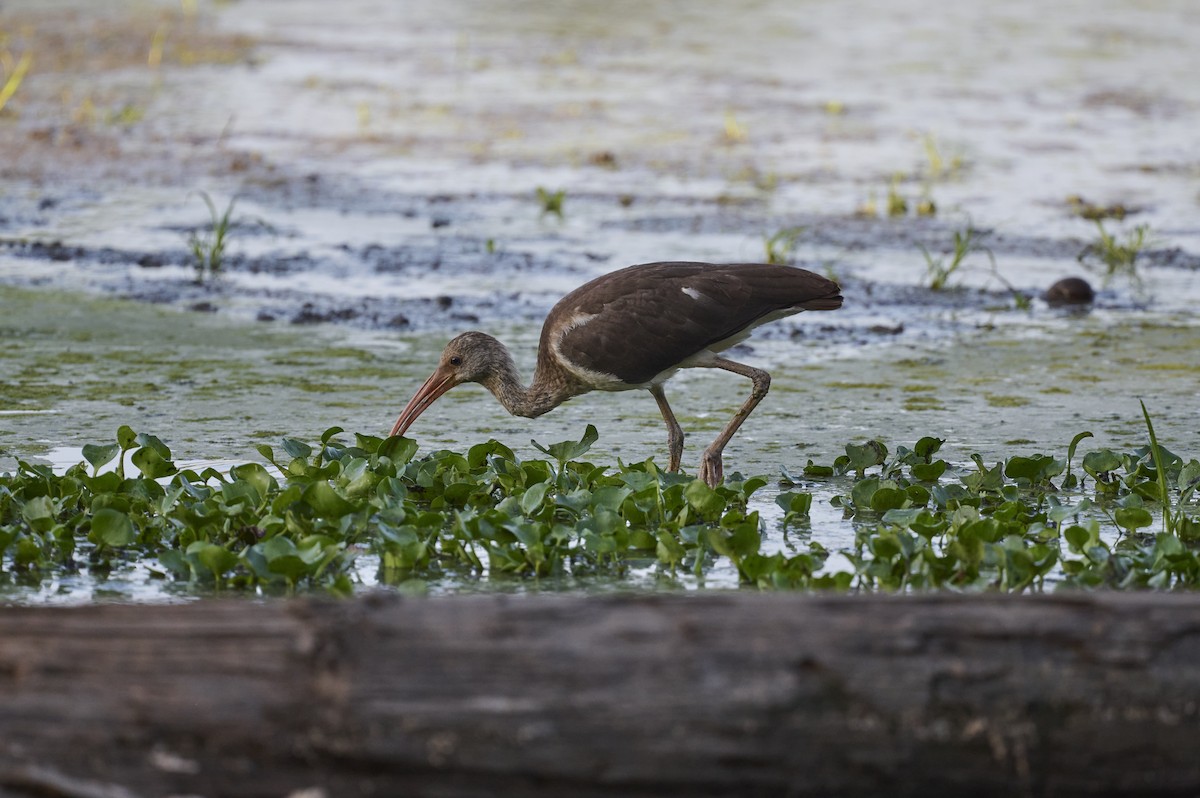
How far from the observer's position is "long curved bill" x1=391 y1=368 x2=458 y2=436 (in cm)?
697

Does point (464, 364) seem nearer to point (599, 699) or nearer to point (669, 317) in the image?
point (669, 317)

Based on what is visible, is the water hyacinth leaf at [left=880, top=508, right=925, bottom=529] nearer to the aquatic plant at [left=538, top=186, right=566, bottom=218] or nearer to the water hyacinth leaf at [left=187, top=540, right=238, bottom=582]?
the water hyacinth leaf at [left=187, top=540, right=238, bottom=582]

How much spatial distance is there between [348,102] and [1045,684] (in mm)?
14759

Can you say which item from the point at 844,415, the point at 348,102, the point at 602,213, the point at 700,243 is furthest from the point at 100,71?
the point at 844,415

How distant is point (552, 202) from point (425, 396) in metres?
5.59

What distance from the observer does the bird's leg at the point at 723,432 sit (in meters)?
6.42

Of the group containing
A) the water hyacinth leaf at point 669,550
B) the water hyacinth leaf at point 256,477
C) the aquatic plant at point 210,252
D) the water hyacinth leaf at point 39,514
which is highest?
the aquatic plant at point 210,252

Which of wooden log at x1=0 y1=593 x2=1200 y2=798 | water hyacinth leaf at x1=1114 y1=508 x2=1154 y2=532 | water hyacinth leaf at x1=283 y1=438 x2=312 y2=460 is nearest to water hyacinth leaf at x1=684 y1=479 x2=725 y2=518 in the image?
water hyacinth leaf at x1=1114 y1=508 x2=1154 y2=532

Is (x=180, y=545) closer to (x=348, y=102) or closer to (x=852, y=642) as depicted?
(x=852, y=642)

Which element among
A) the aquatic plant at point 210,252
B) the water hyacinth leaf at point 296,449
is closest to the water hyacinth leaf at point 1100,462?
the water hyacinth leaf at point 296,449

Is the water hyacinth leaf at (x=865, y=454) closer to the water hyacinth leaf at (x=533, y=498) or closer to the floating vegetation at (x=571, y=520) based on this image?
the floating vegetation at (x=571, y=520)

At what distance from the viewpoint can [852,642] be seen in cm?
320

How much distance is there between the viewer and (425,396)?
705cm

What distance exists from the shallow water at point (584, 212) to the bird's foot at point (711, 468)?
0.29 metres
